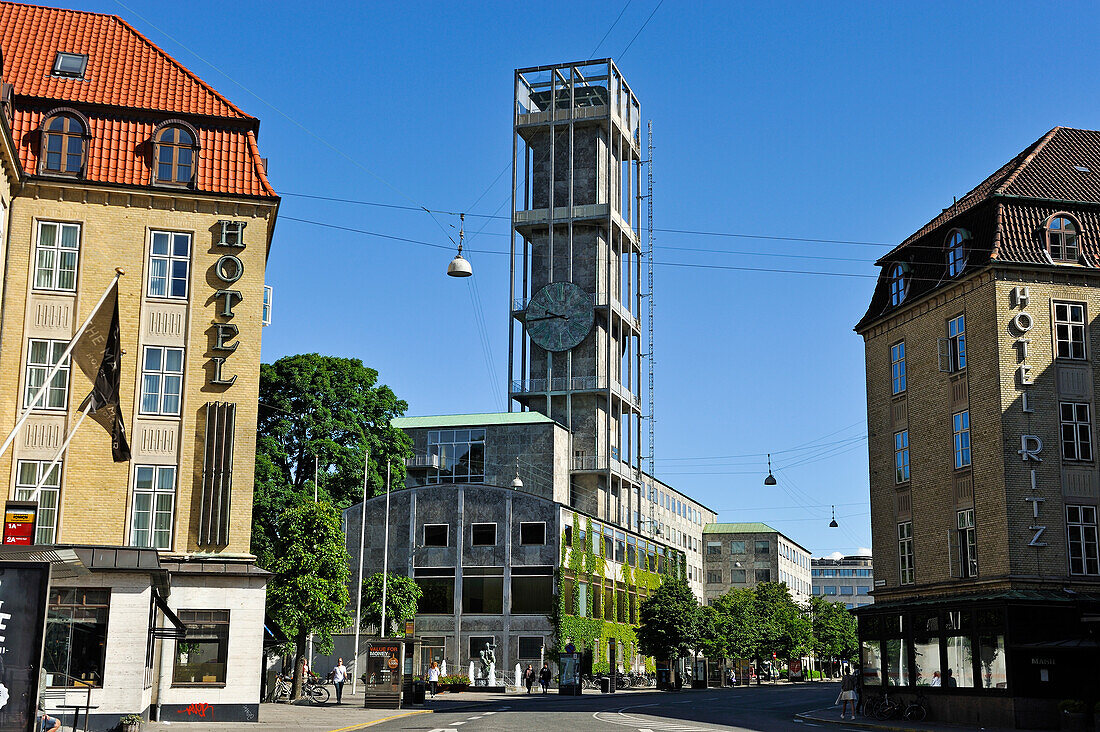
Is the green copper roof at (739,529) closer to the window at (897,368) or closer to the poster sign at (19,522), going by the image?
the window at (897,368)

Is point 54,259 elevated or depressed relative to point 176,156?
depressed

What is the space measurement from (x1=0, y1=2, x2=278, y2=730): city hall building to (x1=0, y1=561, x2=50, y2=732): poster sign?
15.2 metres

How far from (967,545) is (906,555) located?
450 cm

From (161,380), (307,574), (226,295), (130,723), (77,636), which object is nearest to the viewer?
(130,723)

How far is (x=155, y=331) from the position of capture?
120 ft

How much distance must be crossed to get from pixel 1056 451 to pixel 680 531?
9301 cm

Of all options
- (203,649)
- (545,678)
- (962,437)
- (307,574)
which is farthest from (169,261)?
(545,678)

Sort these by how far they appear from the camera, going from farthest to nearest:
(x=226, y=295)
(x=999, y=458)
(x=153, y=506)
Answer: (x=999, y=458)
(x=226, y=295)
(x=153, y=506)

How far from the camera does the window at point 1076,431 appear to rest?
131 ft

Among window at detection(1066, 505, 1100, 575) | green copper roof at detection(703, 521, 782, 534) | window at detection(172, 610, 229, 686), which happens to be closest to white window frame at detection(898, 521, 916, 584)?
window at detection(1066, 505, 1100, 575)

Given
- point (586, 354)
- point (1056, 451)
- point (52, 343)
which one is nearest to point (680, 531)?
point (586, 354)

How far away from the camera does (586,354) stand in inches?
3497

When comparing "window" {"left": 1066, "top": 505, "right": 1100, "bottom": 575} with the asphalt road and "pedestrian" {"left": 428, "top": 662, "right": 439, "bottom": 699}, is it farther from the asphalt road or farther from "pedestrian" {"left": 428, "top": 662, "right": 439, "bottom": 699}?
"pedestrian" {"left": 428, "top": 662, "right": 439, "bottom": 699}

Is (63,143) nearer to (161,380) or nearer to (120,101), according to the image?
(120,101)
